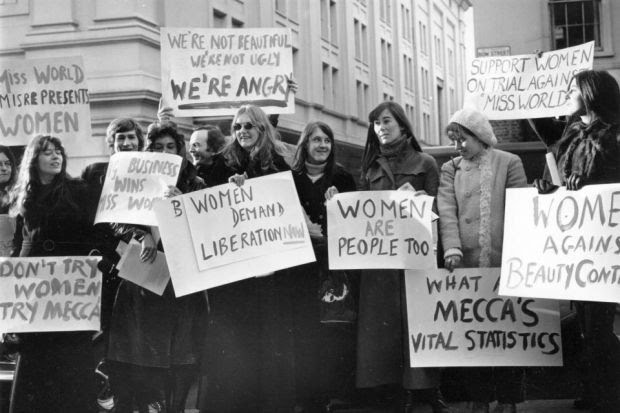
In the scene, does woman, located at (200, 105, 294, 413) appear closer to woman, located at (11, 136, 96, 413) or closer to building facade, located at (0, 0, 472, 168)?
woman, located at (11, 136, 96, 413)

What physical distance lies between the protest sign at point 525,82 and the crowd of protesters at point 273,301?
1.48m

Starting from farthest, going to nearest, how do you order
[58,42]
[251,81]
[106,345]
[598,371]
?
[58,42], [251,81], [106,345], [598,371]

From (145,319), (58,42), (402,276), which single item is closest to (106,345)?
(145,319)

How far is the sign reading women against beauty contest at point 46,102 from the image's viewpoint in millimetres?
5805

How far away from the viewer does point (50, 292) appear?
17.1ft

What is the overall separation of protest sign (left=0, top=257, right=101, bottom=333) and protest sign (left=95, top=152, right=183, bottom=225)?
348 millimetres

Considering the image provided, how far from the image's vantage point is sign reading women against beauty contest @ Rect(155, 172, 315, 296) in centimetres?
507

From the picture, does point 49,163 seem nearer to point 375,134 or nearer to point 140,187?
point 140,187

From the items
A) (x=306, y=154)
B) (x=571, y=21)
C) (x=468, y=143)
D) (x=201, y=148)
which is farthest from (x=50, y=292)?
(x=571, y=21)

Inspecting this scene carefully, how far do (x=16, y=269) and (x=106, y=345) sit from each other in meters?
0.72

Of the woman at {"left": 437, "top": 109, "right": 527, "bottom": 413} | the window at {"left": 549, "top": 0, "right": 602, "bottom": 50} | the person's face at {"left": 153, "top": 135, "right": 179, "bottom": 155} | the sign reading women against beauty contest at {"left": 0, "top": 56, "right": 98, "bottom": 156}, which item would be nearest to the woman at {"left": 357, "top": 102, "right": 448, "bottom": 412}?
the woman at {"left": 437, "top": 109, "right": 527, "bottom": 413}

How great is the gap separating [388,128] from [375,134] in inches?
5.8

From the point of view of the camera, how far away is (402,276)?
5297 millimetres

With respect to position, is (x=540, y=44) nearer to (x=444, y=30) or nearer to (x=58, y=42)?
(x=58, y=42)
